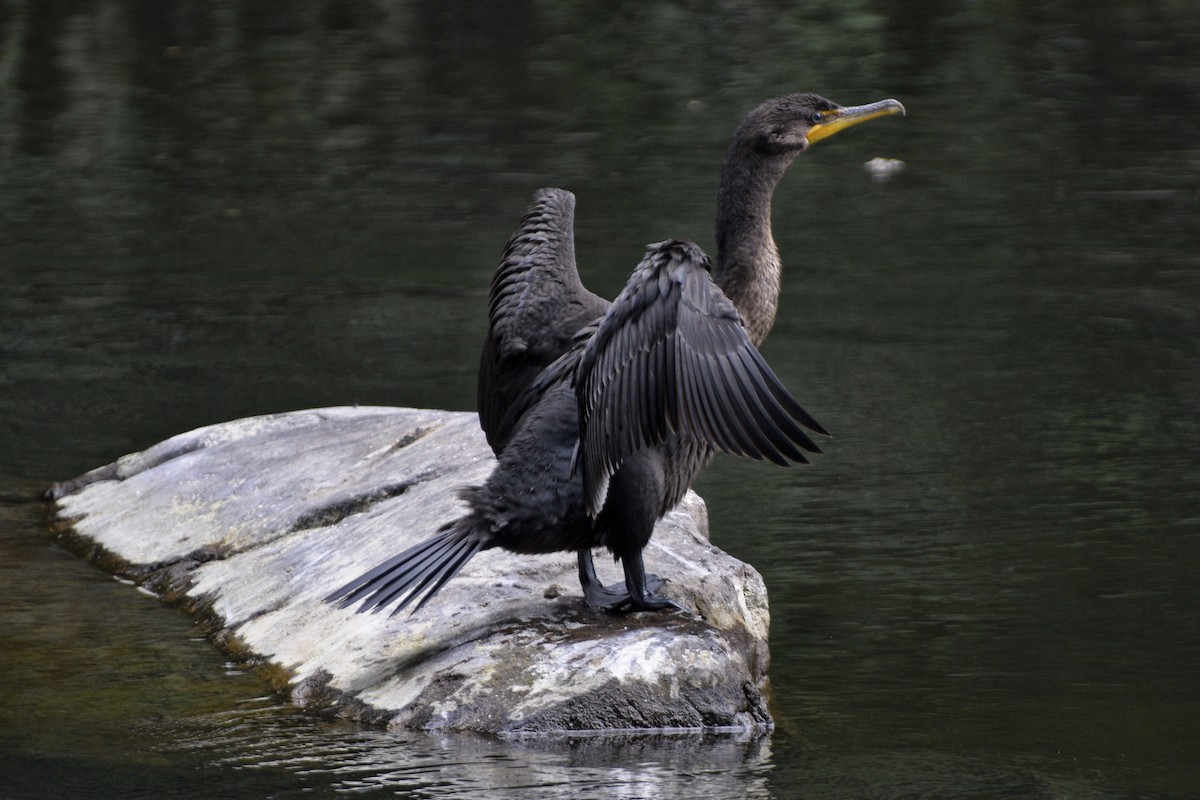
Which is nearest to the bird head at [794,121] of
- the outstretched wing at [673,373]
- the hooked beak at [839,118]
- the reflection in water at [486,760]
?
the hooked beak at [839,118]

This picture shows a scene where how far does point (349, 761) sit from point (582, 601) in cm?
87

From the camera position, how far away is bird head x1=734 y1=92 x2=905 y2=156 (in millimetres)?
5461

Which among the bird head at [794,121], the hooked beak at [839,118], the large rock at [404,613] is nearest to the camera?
the large rock at [404,613]

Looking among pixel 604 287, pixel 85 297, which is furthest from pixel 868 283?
pixel 85 297

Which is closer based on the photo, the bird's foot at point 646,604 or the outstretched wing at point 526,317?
the bird's foot at point 646,604

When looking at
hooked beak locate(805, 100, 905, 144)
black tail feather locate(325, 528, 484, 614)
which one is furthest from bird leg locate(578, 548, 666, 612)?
hooked beak locate(805, 100, 905, 144)

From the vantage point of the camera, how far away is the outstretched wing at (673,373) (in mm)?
4316

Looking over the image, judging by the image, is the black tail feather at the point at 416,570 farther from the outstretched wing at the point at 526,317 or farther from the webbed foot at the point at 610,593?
the outstretched wing at the point at 526,317

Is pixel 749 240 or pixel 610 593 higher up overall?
pixel 749 240

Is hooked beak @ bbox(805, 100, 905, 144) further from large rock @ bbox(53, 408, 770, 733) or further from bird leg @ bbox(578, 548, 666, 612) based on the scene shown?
bird leg @ bbox(578, 548, 666, 612)

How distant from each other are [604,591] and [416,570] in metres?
0.57

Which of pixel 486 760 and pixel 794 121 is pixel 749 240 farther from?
pixel 486 760

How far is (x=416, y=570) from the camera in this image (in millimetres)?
4680

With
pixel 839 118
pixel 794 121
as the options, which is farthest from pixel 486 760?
pixel 839 118
